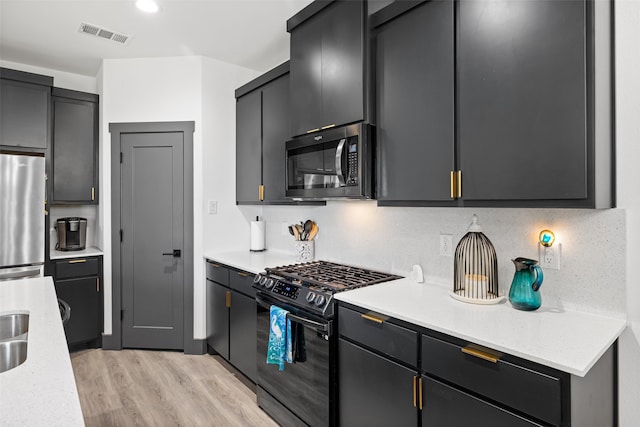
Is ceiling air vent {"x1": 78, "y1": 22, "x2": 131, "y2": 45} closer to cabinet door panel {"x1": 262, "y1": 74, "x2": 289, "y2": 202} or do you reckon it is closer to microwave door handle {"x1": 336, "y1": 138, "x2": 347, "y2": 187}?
cabinet door panel {"x1": 262, "y1": 74, "x2": 289, "y2": 202}

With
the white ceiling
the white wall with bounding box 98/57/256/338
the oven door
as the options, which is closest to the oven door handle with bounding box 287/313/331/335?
the oven door

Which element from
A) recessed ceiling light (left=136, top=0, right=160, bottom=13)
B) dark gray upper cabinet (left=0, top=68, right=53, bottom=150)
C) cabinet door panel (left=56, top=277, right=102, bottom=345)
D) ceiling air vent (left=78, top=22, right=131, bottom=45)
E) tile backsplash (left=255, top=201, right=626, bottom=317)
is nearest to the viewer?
tile backsplash (left=255, top=201, right=626, bottom=317)

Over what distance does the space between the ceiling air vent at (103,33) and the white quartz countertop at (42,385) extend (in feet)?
7.71

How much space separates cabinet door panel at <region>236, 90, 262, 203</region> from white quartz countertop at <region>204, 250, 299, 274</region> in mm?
503

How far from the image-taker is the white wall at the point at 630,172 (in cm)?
142

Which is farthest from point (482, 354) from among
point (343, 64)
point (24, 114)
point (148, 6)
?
point (24, 114)

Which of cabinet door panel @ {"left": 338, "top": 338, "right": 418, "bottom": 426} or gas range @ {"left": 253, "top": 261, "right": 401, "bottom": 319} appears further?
gas range @ {"left": 253, "top": 261, "right": 401, "bottom": 319}

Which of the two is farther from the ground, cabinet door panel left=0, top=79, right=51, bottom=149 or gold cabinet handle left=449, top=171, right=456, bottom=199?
cabinet door panel left=0, top=79, right=51, bottom=149

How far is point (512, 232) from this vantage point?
71.1 inches

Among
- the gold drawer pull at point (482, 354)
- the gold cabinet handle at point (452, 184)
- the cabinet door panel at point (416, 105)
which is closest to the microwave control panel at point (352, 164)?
the cabinet door panel at point (416, 105)

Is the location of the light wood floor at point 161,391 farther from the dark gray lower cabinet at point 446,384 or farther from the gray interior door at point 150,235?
the dark gray lower cabinet at point 446,384

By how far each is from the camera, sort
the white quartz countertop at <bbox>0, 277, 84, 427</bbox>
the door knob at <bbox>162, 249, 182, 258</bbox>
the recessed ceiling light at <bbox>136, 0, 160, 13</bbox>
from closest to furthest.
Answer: the white quartz countertop at <bbox>0, 277, 84, 427</bbox>, the recessed ceiling light at <bbox>136, 0, 160, 13</bbox>, the door knob at <bbox>162, 249, 182, 258</bbox>

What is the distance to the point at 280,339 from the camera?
6.92 ft

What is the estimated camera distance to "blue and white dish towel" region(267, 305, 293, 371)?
209 cm
